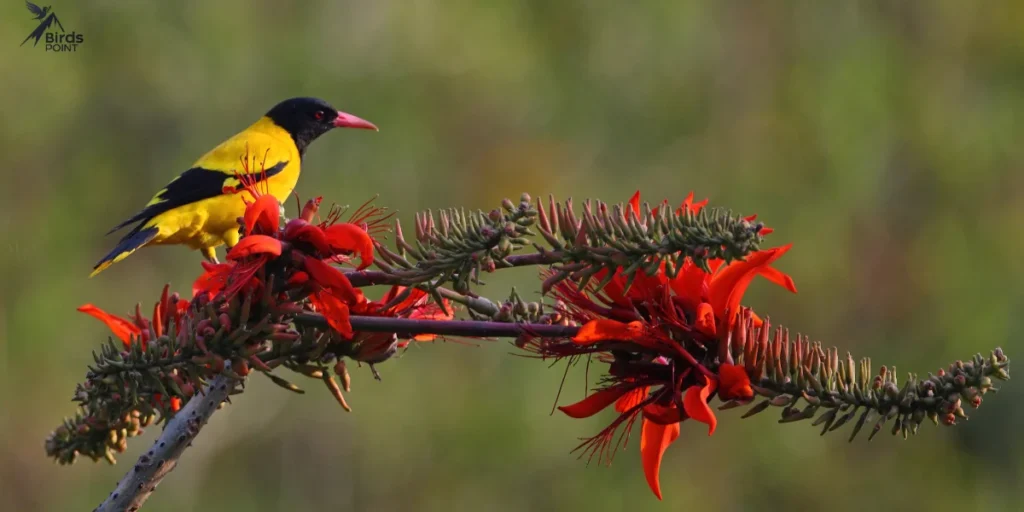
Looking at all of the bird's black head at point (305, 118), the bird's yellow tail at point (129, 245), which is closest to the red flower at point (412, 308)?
the bird's yellow tail at point (129, 245)

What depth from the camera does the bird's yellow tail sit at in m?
3.96

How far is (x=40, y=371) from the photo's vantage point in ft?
26.2

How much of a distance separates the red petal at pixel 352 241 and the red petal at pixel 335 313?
5cm

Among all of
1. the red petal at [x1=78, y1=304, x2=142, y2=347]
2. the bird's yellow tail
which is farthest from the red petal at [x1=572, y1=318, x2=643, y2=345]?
the bird's yellow tail

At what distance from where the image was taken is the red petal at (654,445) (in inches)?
47.5

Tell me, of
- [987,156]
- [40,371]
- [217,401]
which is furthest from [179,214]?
[987,156]

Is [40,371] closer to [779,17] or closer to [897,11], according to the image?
[779,17]

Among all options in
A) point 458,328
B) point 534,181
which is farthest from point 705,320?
point 534,181

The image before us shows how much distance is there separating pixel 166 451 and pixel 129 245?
9.53ft

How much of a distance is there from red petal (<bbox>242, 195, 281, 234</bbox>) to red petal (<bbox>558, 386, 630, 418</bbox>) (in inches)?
16.6

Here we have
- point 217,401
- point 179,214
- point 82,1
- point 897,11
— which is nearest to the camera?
point 217,401

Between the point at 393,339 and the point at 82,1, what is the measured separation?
954 centimetres

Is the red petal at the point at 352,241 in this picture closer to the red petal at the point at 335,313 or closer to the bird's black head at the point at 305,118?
the red petal at the point at 335,313

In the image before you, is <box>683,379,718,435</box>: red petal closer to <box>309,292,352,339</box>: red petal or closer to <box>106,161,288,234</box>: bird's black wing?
<box>309,292,352,339</box>: red petal
